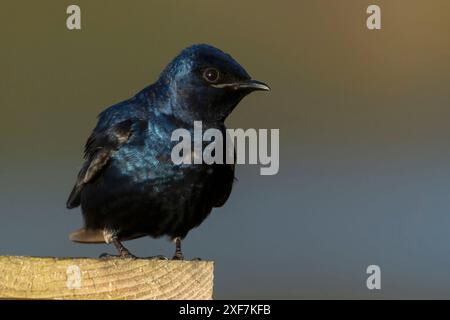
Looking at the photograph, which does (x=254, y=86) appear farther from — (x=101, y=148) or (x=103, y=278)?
(x=103, y=278)

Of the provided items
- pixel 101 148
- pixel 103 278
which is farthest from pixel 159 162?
pixel 103 278

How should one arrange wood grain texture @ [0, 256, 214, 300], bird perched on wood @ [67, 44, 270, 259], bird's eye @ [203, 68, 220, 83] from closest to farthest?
wood grain texture @ [0, 256, 214, 300], bird perched on wood @ [67, 44, 270, 259], bird's eye @ [203, 68, 220, 83]

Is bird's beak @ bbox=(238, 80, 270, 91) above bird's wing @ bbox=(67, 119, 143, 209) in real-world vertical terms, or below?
above

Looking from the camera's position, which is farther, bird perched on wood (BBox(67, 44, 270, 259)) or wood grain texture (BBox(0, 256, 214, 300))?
bird perched on wood (BBox(67, 44, 270, 259))

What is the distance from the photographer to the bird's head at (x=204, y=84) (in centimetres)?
266

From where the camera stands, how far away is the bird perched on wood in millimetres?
2584

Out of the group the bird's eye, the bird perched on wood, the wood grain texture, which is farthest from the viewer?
the bird's eye

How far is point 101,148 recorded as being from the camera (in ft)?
8.80

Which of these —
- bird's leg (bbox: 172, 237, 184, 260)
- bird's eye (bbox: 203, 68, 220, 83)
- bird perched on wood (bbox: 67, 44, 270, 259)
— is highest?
bird's eye (bbox: 203, 68, 220, 83)

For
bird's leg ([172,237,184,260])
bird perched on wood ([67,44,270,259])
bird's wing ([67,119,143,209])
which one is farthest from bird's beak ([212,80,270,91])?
bird's leg ([172,237,184,260])

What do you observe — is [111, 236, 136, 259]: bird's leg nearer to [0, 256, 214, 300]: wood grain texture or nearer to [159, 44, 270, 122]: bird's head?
[159, 44, 270, 122]: bird's head

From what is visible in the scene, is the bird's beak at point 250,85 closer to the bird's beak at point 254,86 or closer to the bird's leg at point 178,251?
the bird's beak at point 254,86

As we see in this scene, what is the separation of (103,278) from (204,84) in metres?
1.00
